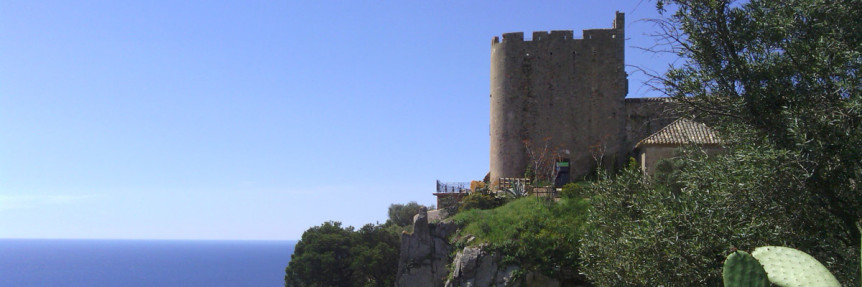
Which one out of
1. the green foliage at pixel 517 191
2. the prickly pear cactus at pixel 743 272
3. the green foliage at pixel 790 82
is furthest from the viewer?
the green foliage at pixel 517 191

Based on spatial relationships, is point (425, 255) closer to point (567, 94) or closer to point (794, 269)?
point (567, 94)

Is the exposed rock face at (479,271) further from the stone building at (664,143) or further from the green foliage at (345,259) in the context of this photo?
the green foliage at (345,259)

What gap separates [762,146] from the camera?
11.2 meters

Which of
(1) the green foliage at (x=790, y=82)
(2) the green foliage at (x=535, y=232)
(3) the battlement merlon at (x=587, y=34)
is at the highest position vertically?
(3) the battlement merlon at (x=587, y=34)

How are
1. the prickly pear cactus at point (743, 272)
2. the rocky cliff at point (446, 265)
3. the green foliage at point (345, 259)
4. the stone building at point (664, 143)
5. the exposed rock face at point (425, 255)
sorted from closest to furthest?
the prickly pear cactus at point (743, 272) < the rocky cliff at point (446, 265) < the stone building at point (664, 143) < the exposed rock face at point (425, 255) < the green foliage at point (345, 259)

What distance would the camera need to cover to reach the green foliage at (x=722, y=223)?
10.7m

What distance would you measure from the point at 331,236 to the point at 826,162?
35.7 meters

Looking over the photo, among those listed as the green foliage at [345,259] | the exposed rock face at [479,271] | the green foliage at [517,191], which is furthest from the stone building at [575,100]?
the green foliage at [345,259]

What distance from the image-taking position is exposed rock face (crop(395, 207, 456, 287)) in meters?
27.0

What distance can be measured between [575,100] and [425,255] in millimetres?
8891

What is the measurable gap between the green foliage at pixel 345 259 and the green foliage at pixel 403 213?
8720 millimetres

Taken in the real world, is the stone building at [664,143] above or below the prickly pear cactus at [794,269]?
above

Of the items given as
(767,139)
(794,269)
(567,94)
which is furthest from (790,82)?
(567,94)

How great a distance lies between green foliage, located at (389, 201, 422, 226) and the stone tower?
23.5 m
